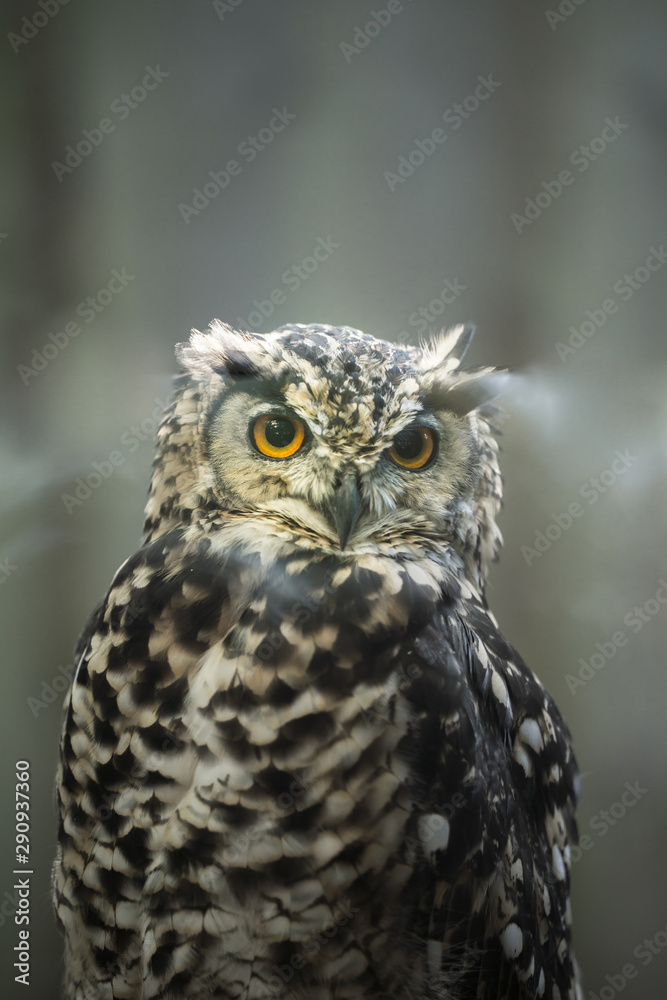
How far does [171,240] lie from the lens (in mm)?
714

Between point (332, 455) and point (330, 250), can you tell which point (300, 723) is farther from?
point (330, 250)

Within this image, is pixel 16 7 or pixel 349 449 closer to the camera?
pixel 349 449

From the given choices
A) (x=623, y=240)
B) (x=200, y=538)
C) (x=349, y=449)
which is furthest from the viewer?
(x=623, y=240)

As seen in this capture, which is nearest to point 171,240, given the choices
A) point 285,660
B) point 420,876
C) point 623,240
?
point 285,660

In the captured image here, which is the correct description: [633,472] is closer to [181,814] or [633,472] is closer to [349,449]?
[349,449]

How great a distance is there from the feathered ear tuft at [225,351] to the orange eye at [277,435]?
0.06m

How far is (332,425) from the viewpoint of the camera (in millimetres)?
646

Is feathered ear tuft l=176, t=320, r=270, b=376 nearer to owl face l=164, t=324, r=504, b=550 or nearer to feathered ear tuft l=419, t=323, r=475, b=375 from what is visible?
owl face l=164, t=324, r=504, b=550

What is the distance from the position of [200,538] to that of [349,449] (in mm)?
239

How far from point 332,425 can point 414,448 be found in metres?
0.11

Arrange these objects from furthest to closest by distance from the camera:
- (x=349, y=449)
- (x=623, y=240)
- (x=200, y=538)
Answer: (x=623, y=240), (x=200, y=538), (x=349, y=449)

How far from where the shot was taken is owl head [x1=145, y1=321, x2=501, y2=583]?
2.15ft

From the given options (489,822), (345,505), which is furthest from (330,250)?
(489,822)

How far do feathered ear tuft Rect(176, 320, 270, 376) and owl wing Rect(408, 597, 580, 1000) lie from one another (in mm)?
377
